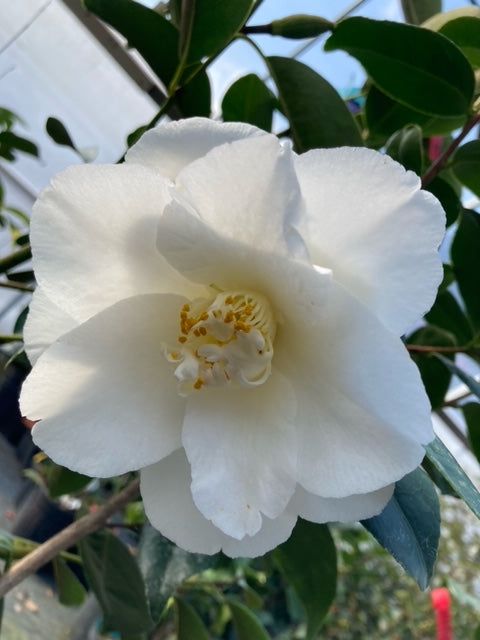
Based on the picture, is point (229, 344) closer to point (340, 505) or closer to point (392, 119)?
point (340, 505)

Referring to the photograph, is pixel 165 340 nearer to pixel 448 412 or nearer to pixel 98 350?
pixel 98 350

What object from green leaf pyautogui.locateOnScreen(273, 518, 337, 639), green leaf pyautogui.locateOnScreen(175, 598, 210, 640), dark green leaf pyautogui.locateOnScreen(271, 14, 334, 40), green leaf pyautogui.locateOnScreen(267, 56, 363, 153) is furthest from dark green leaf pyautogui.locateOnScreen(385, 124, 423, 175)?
green leaf pyautogui.locateOnScreen(175, 598, 210, 640)

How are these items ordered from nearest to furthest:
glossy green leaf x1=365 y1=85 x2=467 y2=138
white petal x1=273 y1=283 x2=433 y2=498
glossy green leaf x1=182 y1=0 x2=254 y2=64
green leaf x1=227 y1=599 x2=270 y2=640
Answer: white petal x1=273 y1=283 x2=433 y2=498 < glossy green leaf x1=182 y1=0 x2=254 y2=64 < glossy green leaf x1=365 y1=85 x2=467 y2=138 < green leaf x1=227 y1=599 x2=270 y2=640

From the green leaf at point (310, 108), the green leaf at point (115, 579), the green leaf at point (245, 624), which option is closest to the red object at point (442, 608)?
the green leaf at point (245, 624)

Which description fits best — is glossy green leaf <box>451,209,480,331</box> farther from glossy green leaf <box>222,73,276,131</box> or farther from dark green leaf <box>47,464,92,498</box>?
dark green leaf <box>47,464,92,498</box>

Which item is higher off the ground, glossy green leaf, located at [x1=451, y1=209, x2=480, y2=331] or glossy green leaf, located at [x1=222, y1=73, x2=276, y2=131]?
glossy green leaf, located at [x1=222, y1=73, x2=276, y2=131]

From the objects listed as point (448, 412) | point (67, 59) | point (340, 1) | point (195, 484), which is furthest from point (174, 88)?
point (448, 412)
